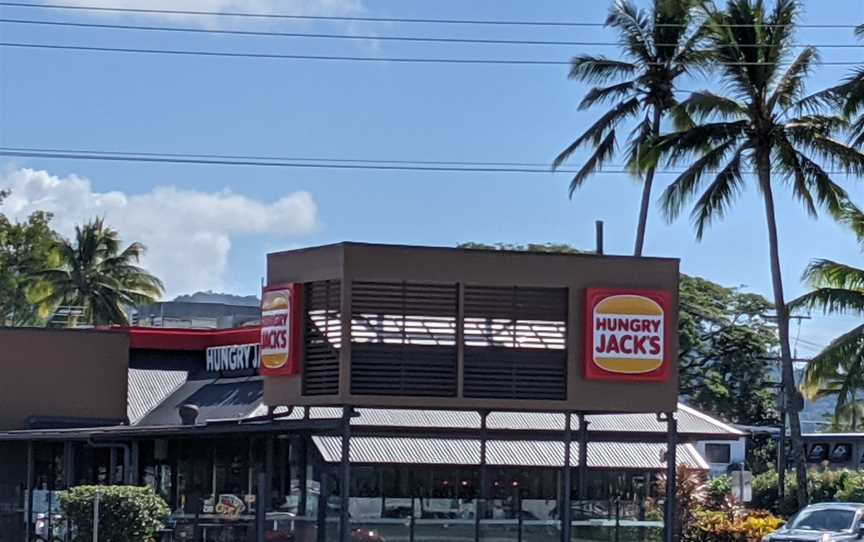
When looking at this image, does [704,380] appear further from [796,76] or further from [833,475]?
[796,76]

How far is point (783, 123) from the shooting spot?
136 feet

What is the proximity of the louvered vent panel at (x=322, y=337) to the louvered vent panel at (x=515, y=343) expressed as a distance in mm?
2253

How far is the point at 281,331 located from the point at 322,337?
98 centimetres

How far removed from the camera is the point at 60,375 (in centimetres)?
3706

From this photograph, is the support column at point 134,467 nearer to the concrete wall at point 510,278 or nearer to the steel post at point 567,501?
the concrete wall at point 510,278

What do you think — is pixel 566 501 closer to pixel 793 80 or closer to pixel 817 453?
pixel 793 80

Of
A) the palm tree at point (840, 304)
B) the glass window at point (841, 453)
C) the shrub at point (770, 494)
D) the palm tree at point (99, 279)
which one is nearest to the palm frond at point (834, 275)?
the palm tree at point (840, 304)

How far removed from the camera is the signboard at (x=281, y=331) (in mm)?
27438

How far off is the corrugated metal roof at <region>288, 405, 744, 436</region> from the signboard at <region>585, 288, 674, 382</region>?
15.7 ft

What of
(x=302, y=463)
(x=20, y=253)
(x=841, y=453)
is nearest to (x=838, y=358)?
(x=302, y=463)

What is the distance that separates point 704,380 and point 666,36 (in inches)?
1282

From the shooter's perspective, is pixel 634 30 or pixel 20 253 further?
pixel 20 253

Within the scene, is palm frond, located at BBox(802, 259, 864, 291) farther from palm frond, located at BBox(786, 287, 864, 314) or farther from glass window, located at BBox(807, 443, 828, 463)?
glass window, located at BBox(807, 443, 828, 463)

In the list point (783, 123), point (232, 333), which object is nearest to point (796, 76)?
point (783, 123)
